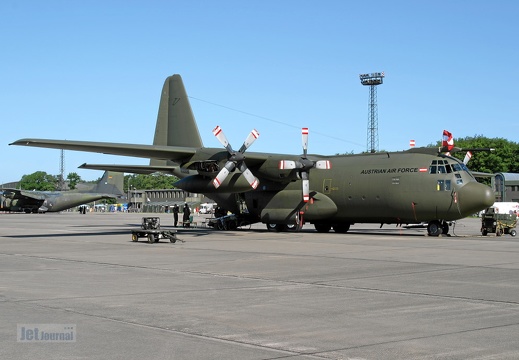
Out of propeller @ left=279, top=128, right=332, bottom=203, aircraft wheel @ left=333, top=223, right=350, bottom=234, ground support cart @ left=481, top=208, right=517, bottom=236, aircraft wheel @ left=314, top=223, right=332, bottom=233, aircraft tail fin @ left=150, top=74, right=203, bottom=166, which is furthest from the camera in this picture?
aircraft tail fin @ left=150, top=74, right=203, bottom=166

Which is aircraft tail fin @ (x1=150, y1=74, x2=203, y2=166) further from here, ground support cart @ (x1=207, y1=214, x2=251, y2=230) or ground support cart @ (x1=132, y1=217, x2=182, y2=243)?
ground support cart @ (x1=132, y1=217, x2=182, y2=243)

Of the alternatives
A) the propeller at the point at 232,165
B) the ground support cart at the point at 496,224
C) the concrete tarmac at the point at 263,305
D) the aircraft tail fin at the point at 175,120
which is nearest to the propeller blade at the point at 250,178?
the propeller at the point at 232,165

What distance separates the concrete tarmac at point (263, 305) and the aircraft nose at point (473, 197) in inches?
356

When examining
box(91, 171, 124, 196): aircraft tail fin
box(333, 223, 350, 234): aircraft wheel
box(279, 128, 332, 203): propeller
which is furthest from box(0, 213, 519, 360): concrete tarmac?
box(91, 171, 124, 196): aircraft tail fin

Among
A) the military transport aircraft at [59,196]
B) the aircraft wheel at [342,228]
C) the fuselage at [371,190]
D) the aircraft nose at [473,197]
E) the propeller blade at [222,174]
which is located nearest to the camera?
the aircraft nose at [473,197]

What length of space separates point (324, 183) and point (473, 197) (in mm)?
8300

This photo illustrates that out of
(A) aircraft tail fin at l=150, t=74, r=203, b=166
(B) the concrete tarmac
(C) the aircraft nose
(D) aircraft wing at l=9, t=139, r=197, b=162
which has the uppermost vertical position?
(A) aircraft tail fin at l=150, t=74, r=203, b=166

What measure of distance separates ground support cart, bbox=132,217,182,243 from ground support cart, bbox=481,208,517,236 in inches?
681

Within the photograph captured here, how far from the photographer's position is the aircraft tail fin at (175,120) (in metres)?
40.7

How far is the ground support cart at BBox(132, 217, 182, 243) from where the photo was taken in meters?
27.5

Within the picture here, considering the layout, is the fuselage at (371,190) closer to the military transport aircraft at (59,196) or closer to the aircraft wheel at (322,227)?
the aircraft wheel at (322,227)

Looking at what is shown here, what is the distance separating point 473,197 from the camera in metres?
30.3

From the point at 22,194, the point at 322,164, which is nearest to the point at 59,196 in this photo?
the point at 22,194

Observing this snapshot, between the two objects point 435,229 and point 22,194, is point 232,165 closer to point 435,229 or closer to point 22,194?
point 435,229
